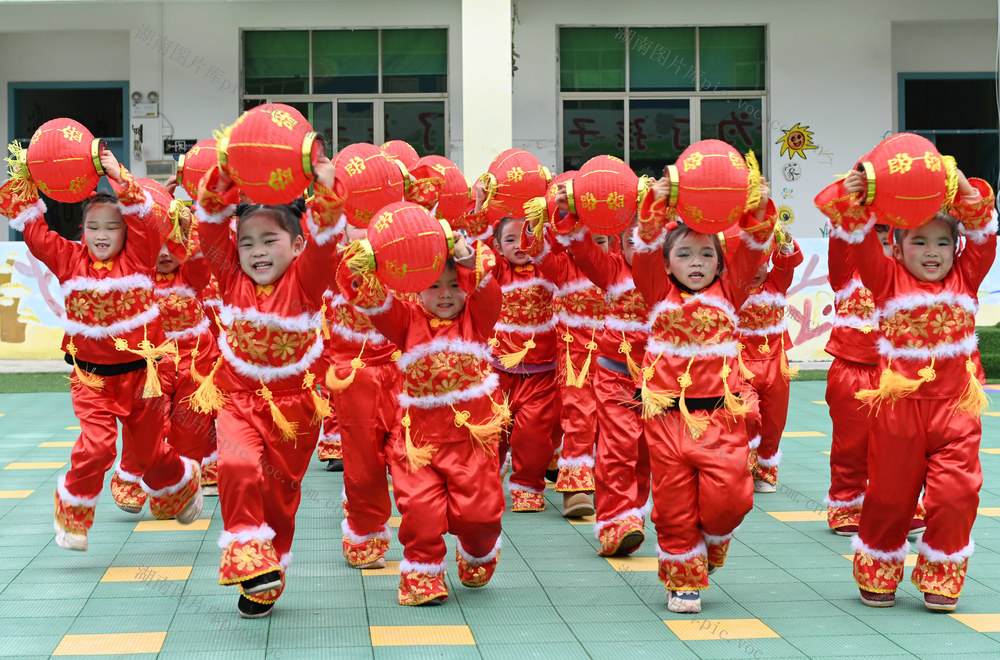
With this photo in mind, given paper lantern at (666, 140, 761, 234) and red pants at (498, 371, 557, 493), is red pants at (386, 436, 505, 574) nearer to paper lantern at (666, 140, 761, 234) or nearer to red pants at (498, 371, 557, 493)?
paper lantern at (666, 140, 761, 234)

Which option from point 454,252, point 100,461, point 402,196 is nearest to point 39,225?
point 100,461

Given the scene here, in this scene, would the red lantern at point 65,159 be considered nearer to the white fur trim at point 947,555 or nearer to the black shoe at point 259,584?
the black shoe at point 259,584

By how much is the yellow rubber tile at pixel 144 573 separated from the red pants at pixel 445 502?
1126 mm

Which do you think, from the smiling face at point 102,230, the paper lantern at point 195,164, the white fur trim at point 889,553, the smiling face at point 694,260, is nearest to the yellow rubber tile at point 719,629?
the white fur trim at point 889,553

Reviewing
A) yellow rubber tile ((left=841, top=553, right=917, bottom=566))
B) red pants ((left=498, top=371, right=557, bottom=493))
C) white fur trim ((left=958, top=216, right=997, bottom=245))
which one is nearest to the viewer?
white fur trim ((left=958, top=216, right=997, bottom=245))

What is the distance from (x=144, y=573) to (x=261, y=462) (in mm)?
1131

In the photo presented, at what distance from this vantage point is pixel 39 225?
16.9 feet

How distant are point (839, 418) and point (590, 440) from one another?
135 cm

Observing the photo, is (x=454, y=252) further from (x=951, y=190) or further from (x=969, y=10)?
(x=969, y=10)

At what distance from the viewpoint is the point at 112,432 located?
512cm

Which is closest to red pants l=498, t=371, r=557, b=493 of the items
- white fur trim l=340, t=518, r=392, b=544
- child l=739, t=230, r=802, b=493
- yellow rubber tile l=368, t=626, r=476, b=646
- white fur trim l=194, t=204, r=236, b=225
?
child l=739, t=230, r=802, b=493

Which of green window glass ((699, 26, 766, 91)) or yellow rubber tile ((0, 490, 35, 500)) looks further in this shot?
green window glass ((699, 26, 766, 91))

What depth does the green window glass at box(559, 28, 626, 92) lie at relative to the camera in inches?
558

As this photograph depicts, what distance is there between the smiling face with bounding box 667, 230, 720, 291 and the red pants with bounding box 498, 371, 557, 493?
1880mm
